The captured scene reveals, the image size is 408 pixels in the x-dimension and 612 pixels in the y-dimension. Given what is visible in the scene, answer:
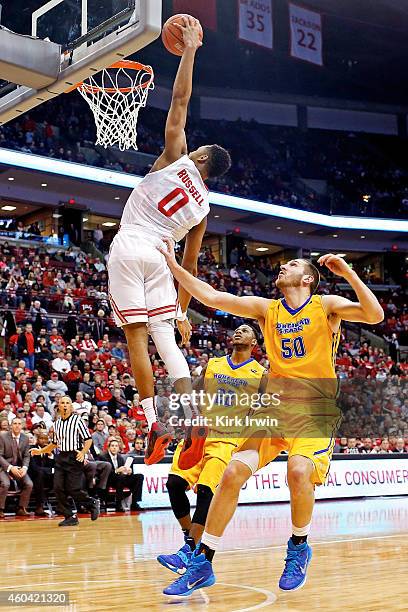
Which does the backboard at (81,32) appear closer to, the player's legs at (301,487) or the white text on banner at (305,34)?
the player's legs at (301,487)

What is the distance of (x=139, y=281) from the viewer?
4902 mm

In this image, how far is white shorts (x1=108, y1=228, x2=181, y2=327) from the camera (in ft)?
15.9

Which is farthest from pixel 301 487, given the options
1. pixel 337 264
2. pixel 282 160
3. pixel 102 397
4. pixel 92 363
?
pixel 282 160

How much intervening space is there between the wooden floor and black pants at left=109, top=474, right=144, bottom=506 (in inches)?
31.1

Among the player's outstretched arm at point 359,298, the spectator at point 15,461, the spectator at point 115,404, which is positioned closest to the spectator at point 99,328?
the spectator at point 115,404

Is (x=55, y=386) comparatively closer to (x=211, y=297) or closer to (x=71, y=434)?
(x=71, y=434)

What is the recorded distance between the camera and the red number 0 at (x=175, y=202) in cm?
499

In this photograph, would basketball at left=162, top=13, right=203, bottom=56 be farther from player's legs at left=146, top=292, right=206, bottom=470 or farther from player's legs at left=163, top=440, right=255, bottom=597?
player's legs at left=163, top=440, right=255, bottom=597

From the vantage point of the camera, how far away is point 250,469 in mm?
5859

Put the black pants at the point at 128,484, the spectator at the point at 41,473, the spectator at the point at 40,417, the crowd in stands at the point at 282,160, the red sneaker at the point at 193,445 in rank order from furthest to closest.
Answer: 1. the crowd in stands at the point at 282,160
2. the spectator at the point at 40,417
3. the black pants at the point at 128,484
4. the spectator at the point at 41,473
5. the red sneaker at the point at 193,445

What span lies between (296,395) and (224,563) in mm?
3355

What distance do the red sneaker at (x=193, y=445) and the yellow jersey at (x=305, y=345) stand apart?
2.46ft

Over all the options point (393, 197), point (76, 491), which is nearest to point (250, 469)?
point (76, 491)

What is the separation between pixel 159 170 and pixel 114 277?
0.71m
